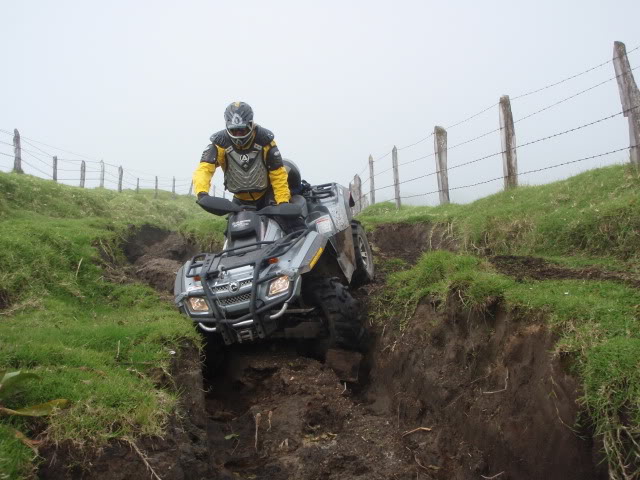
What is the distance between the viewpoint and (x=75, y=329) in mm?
5992

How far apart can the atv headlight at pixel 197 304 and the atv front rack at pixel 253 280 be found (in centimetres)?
11

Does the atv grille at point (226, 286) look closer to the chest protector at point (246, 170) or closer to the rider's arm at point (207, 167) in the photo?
the rider's arm at point (207, 167)

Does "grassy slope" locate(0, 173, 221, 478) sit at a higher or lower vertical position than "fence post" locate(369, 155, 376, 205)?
lower

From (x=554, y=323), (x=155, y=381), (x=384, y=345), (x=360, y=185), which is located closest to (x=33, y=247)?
(x=155, y=381)

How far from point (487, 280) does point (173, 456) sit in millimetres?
3106

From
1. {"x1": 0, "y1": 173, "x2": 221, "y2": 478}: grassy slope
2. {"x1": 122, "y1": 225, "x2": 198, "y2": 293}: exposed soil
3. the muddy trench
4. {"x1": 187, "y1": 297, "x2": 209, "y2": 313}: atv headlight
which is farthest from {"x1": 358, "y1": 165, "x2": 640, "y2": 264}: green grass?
{"x1": 0, "y1": 173, "x2": 221, "y2": 478}: grassy slope

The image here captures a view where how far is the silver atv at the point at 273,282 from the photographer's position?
6.02m

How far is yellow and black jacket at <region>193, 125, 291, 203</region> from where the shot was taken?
7.27 m

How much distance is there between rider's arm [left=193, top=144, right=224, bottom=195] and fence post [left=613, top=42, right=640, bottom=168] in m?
5.28

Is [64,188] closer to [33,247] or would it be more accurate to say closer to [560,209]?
[33,247]

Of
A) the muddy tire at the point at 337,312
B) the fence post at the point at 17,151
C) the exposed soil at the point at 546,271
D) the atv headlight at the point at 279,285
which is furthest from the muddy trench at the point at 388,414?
the fence post at the point at 17,151

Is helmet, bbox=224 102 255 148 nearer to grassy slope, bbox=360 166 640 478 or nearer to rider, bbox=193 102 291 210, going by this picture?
rider, bbox=193 102 291 210

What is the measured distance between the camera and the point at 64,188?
1405 cm

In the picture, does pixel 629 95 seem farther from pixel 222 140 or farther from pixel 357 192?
pixel 357 192
